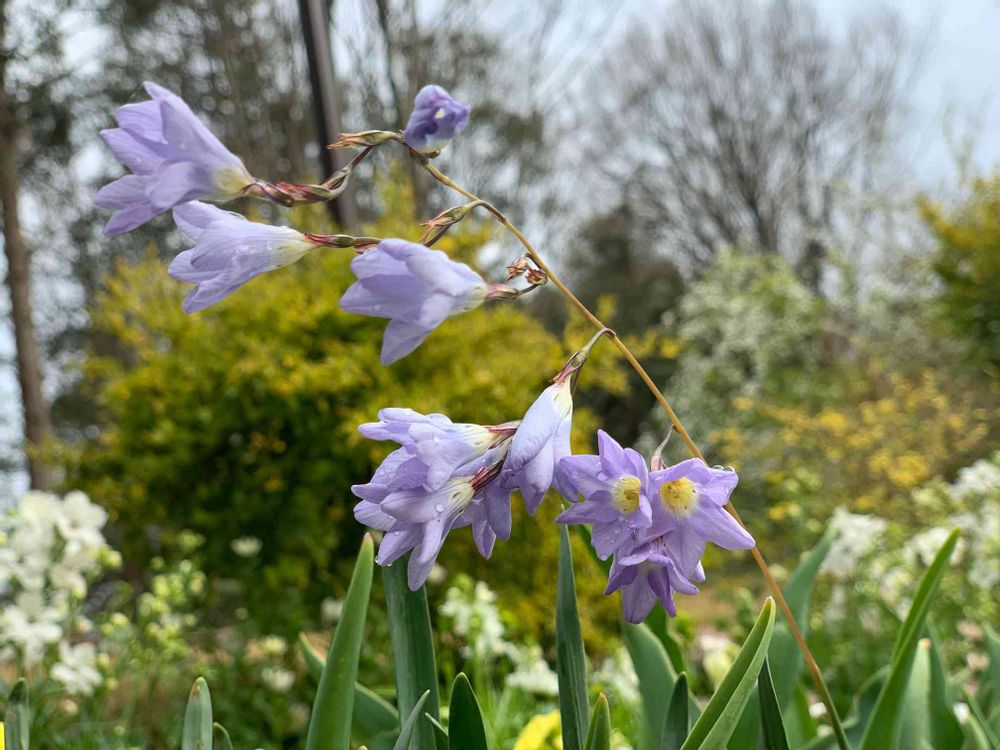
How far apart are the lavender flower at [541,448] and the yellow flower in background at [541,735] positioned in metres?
0.69

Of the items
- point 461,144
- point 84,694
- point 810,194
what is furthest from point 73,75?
point 810,194

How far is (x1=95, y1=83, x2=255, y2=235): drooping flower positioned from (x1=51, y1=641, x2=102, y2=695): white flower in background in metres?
1.68

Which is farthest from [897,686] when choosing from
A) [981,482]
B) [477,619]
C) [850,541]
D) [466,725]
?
[981,482]

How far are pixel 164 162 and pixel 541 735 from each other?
937 millimetres

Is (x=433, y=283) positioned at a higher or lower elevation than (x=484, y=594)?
higher

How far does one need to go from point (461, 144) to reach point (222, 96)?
8.79ft

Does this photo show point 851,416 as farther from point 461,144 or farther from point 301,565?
point 461,144

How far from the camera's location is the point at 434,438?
2.04 feet

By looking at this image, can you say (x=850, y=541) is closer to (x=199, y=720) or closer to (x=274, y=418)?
(x=274, y=418)

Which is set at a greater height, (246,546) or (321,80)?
(321,80)

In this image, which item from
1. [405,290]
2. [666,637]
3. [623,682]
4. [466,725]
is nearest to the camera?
[405,290]

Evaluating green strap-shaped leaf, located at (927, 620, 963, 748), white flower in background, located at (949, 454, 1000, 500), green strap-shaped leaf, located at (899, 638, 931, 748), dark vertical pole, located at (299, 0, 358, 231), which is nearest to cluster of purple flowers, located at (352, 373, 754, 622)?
green strap-shaped leaf, located at (899, 638, 931, 748)

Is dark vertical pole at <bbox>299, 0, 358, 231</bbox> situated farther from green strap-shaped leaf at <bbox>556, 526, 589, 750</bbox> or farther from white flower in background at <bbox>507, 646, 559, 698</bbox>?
green strap-shaped leaf at <bbox>556, 526, 589, 750</bbox>

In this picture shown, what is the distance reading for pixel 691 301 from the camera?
10.1 metres
